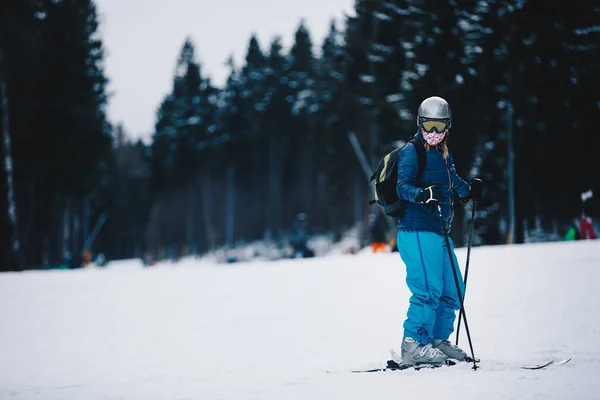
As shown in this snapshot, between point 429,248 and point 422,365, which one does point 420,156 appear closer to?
point 429,248

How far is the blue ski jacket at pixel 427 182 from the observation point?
6.47 meters

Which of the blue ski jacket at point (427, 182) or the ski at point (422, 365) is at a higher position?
the blue ski jacket at point (427, 182)

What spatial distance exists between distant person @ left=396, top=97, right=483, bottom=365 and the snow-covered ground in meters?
0.37

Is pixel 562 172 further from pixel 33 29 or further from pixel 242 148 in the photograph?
pixel 242 148

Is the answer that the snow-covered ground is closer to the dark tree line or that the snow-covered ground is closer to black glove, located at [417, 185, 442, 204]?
black glove, located at [417, 185, 442, 204]

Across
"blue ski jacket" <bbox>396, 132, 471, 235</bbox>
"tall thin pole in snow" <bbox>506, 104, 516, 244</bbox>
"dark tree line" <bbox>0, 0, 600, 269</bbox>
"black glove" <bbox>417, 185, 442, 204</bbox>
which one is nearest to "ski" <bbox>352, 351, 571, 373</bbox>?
"blue ski jacket" <bbox>396, 132, 471, 235</bbox>

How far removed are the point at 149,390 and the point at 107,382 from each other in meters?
0.83

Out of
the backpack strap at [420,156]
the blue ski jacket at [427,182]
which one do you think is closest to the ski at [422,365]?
the blue ski jacket at [427,182]

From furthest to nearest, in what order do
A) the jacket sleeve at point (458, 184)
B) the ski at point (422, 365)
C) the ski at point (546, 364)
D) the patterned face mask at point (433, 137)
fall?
the jacket sleeve at point (458, 184), the patterned face mask at point (433, 137), the ski at point (422, 365), the ski at point (546, 364)

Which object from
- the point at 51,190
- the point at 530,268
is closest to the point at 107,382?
the point at 530,268

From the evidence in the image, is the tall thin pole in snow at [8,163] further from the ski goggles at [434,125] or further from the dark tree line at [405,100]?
the ski goggles at [434,125]

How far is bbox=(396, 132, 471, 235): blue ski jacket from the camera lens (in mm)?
6469

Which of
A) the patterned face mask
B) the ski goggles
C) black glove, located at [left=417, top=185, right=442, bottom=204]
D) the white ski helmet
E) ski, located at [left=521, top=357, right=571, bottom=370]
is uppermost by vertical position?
the white ski helmet

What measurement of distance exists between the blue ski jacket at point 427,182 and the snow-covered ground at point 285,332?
1.18 metres
